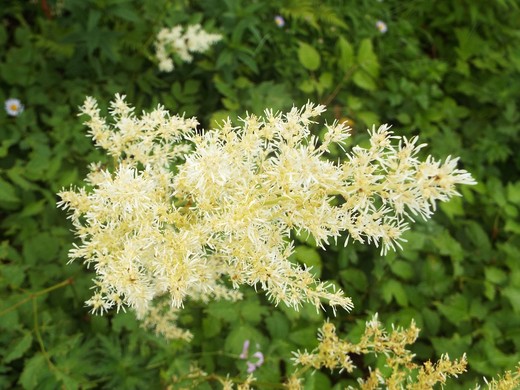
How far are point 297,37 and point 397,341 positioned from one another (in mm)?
2810

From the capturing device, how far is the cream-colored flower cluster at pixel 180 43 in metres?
3.22

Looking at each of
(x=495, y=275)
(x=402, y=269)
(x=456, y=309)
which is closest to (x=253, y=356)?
(x=402, y=269)

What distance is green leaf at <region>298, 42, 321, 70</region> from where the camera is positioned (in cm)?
354

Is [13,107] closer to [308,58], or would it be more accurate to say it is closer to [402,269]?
[308,58]

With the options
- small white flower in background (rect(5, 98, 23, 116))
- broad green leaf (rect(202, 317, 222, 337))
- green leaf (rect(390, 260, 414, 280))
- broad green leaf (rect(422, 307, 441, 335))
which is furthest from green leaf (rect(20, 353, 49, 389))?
broad green leaf (rect(422, 307, 441, 335))

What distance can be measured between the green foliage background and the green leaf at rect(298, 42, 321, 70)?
1 centimetres

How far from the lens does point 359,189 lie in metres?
1.36

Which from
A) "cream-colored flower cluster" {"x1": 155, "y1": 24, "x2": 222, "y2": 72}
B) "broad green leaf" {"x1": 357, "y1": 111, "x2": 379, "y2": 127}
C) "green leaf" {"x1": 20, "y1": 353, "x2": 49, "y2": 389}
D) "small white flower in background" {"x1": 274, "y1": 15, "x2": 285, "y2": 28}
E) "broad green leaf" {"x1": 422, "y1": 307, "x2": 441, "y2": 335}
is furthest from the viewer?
"small white flower in background" {"x1": 274, "y1": 15, "x2": 285, "y2": 28}

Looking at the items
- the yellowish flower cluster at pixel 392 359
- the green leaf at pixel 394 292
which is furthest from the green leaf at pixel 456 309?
the yellowish flower cluster at pixel 392 359

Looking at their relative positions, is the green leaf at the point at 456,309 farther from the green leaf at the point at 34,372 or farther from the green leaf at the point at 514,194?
the green leaf at the point at 34,372

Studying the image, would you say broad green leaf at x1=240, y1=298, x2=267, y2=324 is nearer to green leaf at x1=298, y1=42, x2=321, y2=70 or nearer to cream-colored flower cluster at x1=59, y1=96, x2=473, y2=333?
cream-colored flower cluster at x1=59, y1=96, x2=473, y2=333

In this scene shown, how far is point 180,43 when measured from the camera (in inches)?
127

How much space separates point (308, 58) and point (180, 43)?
35.3 inches

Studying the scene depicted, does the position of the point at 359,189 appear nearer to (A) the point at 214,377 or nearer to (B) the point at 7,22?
(A) the point at 214,377
